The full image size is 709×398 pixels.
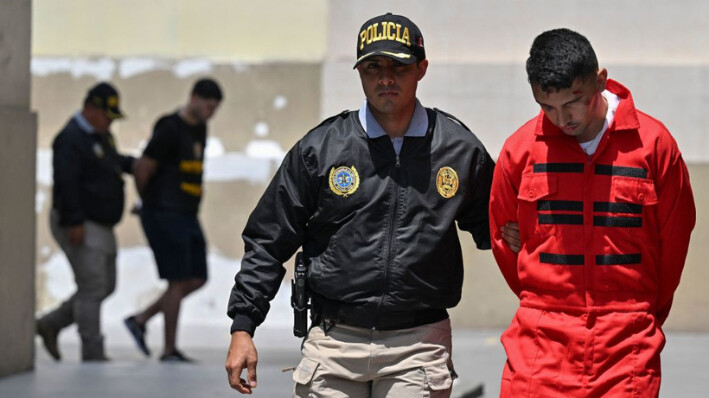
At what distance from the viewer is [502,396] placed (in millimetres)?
4379

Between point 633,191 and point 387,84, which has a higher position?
point 387,84

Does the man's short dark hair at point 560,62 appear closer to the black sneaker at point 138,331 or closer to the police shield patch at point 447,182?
the police shield patch at point 447,182

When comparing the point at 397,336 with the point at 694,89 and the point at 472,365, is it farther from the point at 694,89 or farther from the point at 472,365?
the point at 694,89

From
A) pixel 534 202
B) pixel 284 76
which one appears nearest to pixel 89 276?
pixel 284 76

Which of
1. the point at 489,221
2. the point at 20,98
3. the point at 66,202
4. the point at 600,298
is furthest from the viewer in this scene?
the point at 66,202

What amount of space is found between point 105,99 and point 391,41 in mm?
6161

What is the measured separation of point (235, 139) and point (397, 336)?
28.6 feet

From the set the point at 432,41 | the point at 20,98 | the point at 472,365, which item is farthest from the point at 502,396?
the point at 432,41

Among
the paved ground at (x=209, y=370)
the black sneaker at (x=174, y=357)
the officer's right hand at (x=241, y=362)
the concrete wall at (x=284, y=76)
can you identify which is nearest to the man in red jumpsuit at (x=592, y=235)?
the officer's right hand at (x=241, y=362)

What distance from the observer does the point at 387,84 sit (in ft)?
15.7

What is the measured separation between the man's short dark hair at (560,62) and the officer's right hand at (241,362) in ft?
4.20

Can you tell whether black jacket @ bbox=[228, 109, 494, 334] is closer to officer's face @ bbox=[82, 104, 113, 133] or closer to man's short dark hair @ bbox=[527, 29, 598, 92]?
man's short dark hair @ bbox=[527, 29, 598, 92]

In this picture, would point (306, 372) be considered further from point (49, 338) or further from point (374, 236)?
point (49, 338)

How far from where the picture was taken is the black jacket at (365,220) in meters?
4.70
